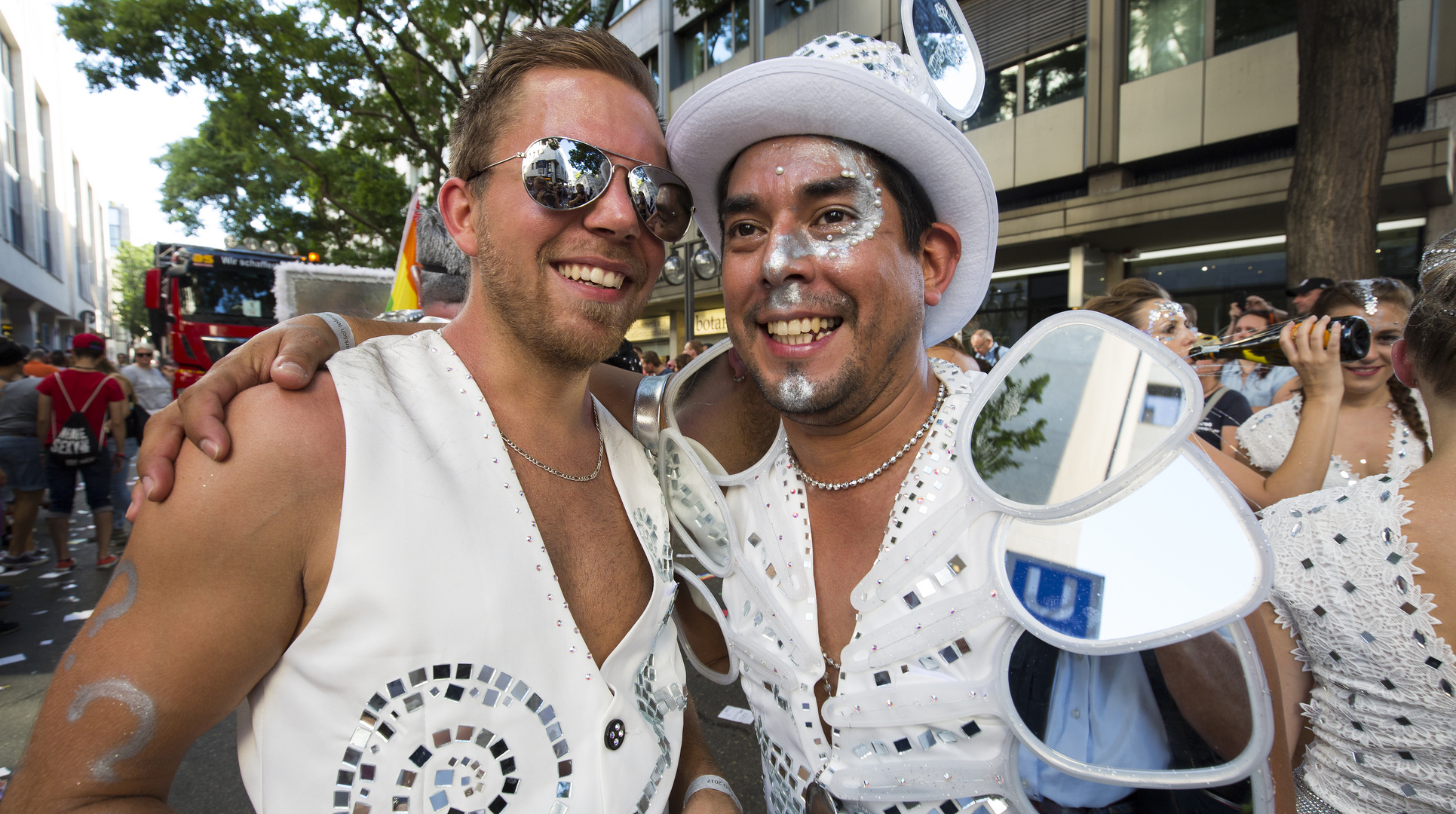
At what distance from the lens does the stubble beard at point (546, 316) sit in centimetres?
151

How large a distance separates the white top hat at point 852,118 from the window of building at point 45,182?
3838cm

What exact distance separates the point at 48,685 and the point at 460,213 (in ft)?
5.34

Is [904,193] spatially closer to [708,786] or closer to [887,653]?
[887,653]

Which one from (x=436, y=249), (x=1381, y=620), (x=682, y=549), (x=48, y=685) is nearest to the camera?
(x=1381, y=620)

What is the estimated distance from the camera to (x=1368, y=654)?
1.47 m

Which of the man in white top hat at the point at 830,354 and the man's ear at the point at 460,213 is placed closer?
the man in white top hat at the point at 830,354

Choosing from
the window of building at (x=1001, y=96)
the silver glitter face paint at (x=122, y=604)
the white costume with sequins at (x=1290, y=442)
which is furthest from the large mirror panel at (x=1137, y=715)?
the window of building at (x=1001, y=96)

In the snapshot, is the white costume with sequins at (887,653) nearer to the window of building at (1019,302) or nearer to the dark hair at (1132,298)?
the dark hair at (1132,298)

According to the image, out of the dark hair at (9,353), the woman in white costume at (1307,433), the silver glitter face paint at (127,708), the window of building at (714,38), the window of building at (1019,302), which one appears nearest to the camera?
the silver glitter face paint at (127,708)

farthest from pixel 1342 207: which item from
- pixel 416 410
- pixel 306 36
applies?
pixel 306 36

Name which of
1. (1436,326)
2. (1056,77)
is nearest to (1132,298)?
(1436,326)

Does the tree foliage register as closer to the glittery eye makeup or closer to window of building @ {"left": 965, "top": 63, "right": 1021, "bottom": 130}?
window of building @ {"left": 965, "top": 63, "right": 1021, "bottom": 130}

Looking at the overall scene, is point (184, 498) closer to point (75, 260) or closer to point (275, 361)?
point (275, 361)

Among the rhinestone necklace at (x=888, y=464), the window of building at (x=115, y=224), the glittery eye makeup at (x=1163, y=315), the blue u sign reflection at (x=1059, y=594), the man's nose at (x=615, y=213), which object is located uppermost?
the window of building at (x=115, y=224)
